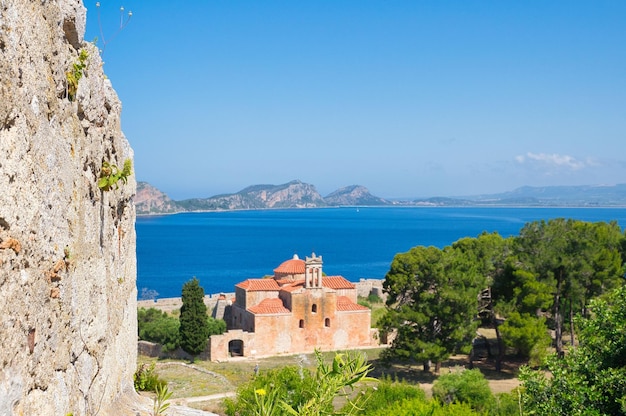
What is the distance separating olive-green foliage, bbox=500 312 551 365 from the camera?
26.2 metres

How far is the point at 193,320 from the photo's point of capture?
1165 inches

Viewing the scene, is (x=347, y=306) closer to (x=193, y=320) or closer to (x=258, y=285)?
(x=258, y=285)

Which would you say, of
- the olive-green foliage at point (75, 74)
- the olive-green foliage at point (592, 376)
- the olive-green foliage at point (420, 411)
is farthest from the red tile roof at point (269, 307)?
the olive-green foliage at point (75, 74)

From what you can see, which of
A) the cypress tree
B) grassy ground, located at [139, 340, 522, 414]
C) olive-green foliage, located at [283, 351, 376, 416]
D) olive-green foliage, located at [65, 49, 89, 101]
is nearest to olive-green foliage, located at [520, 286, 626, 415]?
grassy ground, located at [139, 340, 522, 414]

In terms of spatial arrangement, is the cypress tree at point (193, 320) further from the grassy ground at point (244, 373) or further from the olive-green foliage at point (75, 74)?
the olive-green foliage at point (75, 74)

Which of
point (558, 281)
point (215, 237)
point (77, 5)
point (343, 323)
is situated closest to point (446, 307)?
point (558, 281)

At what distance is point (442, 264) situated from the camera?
28172mm

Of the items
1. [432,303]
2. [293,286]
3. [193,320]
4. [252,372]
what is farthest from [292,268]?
[252,372]

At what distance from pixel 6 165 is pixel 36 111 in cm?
64

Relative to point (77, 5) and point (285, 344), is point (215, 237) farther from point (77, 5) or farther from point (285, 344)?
point (77, 5)

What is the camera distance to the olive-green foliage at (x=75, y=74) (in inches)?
198

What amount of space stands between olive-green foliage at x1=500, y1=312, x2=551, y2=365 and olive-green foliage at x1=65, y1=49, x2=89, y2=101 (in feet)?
79.7

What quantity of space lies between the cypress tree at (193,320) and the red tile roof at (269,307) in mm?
3258

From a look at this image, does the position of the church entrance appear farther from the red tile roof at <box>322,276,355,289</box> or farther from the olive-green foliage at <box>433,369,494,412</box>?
the olive-green foliage at <box>433,369,494,412</box>
